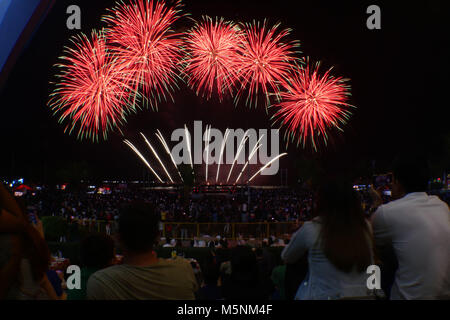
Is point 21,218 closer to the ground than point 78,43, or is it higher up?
closer to the ground

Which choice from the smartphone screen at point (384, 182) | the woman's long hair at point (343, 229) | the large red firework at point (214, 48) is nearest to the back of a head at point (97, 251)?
the woman's long hair at point (343, 229)

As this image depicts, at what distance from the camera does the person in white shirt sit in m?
2.60

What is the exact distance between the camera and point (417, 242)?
103 inches

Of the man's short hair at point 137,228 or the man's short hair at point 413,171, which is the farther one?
the man's short hair at point 413,171

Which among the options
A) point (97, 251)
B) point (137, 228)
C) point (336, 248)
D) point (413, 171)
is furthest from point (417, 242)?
point (97, 251)

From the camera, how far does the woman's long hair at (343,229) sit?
2381mm

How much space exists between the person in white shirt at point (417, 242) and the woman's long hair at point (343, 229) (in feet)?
0.97

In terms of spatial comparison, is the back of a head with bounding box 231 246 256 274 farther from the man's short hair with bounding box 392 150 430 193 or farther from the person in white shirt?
the man's short hair with bounding box 392 150 430 193

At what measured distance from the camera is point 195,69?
21.8 metres

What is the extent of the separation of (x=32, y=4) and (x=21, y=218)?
40.7 ft

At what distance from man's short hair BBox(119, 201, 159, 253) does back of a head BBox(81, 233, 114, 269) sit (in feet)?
4.08

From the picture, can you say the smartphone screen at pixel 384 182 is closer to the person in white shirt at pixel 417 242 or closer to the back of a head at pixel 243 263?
the person in white shirt at pixel 417 242

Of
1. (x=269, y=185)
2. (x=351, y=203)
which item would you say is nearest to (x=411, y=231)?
(x=351, y=203)
